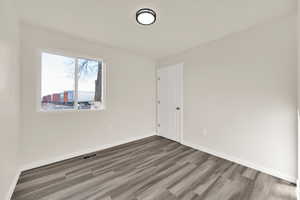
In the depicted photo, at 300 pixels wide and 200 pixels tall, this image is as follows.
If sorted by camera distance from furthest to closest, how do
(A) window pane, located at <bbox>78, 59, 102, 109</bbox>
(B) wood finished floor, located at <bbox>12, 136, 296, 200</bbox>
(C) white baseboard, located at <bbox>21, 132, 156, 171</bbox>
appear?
(A) window pane, located at <bbox>78, 59, 102, 109</bbox> → (C) white baseboard, located at <bbox>21, 132, 156, 171</bbox> → (B) wood finished floor, located at <bbox>12, 136, 296, 200</bbox>

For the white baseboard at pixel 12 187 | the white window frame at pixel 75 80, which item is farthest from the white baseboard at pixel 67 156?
the white window frame at pixel 75 80

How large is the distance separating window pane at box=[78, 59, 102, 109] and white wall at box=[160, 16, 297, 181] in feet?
7.26

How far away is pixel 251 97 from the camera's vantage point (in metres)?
2.11

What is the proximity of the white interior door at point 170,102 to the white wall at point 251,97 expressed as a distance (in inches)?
15.3

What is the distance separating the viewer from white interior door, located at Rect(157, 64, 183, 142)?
3.24m

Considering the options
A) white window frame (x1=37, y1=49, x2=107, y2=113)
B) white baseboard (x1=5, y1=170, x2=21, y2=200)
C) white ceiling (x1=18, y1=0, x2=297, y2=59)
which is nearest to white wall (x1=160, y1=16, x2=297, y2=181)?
white ceiling (x1=18, y1=0, x2=297, y2=59)

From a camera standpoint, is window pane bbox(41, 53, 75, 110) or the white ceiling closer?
the white ceiling

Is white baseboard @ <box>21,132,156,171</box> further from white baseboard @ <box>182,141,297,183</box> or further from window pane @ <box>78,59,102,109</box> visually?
white baseboard @ <box>182,141,297,183</box>

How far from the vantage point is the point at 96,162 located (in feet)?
7.47

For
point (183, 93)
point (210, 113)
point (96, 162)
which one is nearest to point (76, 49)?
point (96, 162)

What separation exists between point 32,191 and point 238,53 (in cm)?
373

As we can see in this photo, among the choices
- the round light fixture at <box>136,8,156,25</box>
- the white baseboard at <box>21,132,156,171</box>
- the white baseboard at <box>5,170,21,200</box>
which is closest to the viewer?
the white baseboard at <box>5,170,21,200</box>

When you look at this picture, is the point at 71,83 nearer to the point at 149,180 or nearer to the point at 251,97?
the point at 149,180

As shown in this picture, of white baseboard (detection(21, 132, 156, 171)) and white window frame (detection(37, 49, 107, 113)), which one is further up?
white window frame (detection(37, 49, 107, 113))
